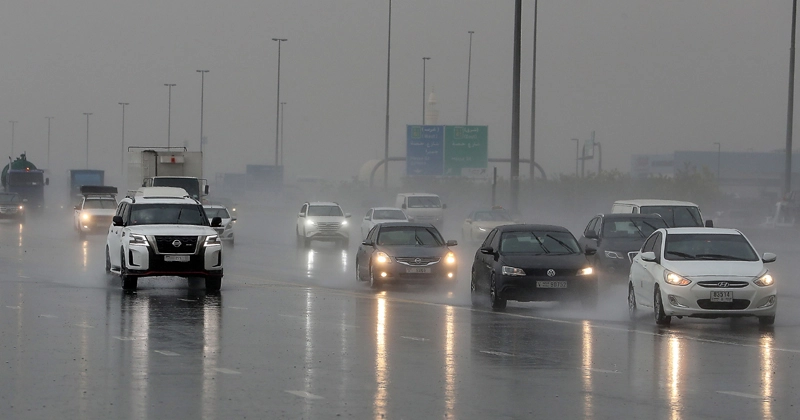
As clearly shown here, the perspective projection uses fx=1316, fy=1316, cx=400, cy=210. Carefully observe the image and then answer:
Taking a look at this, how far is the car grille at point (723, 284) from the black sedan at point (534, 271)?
340 cm

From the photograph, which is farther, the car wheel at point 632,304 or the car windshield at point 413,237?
the car windshield at point 413,237

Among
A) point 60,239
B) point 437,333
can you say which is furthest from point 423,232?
point 60,239

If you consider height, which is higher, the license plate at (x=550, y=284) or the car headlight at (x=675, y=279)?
the car headlight at (x=675, y=279)

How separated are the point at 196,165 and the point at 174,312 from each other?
2810 cm

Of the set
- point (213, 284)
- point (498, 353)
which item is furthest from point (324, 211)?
point (498, 353)

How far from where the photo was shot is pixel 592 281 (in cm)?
2147

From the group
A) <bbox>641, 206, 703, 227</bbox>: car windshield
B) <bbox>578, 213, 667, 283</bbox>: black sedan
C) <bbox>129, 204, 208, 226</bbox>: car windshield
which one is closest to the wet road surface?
<bbox>578, 213, 667, 283</bbox>: black sedan

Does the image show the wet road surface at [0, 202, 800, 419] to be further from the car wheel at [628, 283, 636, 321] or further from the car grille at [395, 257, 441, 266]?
the car grille at [395, 257, 441, 266]

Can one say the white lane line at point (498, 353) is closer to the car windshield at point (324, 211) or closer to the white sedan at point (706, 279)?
the white sedan at point (706, 279)

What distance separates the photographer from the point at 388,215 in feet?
166

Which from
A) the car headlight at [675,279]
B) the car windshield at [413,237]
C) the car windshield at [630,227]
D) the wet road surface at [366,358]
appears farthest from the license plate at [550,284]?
the car windshield at [630,227]

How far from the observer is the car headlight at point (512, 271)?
2119 centimetres

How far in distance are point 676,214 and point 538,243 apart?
8.59m

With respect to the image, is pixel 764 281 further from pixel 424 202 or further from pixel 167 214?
pixel 424 202
